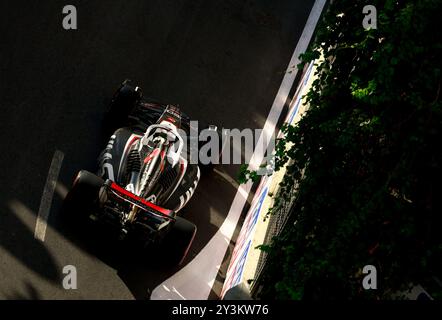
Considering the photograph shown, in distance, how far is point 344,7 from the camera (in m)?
6.61

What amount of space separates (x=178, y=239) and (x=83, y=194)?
135cm

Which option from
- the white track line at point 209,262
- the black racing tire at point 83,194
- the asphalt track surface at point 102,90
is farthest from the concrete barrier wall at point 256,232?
the black racing tire at point 83,194

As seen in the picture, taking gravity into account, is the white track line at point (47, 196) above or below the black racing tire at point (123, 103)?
below

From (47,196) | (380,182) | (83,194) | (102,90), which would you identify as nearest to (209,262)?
(83,194)

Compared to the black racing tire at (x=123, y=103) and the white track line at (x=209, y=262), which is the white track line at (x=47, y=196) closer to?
the black racing tire at (x=123, y=103)

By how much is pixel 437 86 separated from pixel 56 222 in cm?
531

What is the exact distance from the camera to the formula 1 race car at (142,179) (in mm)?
7793

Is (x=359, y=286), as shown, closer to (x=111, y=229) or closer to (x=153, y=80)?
(x=111, y=229)

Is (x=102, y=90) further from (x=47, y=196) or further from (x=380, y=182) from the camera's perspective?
(x=380, y=182)

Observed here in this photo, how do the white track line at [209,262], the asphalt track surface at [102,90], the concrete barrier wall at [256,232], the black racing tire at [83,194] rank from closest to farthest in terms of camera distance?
1. the concrete barrier wall at [256,232]
2. the black racing tire at [83,194]
3. the asphalt track surface at [102,90]
4. the white track line at [209,262]

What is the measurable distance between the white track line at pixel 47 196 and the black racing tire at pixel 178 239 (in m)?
1.66

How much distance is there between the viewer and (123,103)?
9500mm

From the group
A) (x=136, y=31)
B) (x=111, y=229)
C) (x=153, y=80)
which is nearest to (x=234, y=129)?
(x=153, y=80)

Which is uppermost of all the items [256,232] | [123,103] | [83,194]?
[123,103]
